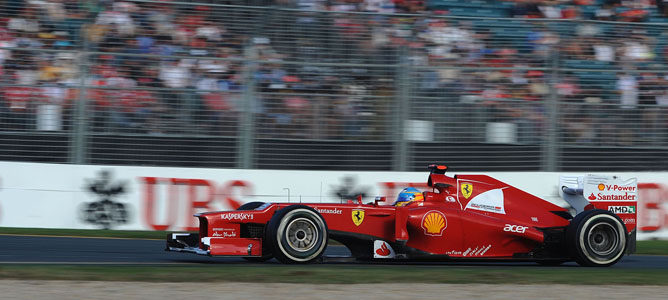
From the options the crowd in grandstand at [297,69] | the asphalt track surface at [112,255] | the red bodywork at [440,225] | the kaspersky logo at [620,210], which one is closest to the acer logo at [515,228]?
the red bodywork at [440,225]

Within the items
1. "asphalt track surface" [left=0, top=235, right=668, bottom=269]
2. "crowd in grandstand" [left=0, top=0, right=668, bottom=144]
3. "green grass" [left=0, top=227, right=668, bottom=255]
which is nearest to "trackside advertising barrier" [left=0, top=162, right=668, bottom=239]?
"green grass" [left=0, top=227, right=668, bottom=255]

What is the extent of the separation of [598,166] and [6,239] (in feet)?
28.3

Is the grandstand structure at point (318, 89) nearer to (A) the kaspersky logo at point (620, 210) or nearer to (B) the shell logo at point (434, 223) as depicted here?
(A) the kaspersky logo at point (620, 210)

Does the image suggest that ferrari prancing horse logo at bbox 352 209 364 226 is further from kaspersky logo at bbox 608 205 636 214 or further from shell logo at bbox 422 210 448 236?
kaspersky logo at bbox 608 205 636 214

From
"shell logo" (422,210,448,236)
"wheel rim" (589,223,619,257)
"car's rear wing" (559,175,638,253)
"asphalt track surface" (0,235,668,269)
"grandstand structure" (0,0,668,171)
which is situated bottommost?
"asphalt track surface" (0,235,668,269)

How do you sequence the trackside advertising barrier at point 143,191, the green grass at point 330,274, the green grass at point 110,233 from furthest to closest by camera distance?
the trackside advertising barrier at point 143,191 → the green grass at point 110,233 → the green grass at point 330,274

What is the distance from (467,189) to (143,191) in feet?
17.0

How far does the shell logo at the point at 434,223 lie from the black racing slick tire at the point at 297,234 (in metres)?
1.05

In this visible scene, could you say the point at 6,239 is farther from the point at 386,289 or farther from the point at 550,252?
the point at 550,252

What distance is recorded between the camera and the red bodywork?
8.24 meters

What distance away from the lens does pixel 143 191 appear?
12430mm

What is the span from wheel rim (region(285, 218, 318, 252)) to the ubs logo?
4.83 metres

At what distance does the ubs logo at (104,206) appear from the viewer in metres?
12.3

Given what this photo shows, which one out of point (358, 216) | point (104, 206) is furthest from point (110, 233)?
point (358, 216)
